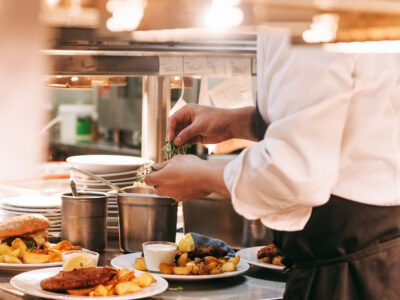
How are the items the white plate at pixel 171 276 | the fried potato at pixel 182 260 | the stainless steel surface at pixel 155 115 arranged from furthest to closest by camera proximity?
the stainless steel surface at pixel 155 115, the fried potato at pixel 182 260, the white plate at pixel 171 276

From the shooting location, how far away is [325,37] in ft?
4.74

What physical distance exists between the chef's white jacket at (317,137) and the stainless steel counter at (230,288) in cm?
45

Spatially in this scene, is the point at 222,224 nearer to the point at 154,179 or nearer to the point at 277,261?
the point at 277,261

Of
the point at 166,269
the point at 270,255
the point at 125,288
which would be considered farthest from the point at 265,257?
the point at 125,288

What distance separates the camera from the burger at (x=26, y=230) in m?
2.75

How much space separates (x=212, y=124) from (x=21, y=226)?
2.45ft

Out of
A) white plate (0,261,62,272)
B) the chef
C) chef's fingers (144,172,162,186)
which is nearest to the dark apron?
the chef

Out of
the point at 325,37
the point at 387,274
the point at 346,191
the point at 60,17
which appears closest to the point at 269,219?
the point at 346,191

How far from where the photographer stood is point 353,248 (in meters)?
2.18

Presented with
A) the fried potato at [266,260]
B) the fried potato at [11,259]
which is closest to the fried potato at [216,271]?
the fried potato at [266,260]

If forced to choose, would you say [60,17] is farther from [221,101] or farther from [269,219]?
[221,101]

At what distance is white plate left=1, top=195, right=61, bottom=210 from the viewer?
3127mm

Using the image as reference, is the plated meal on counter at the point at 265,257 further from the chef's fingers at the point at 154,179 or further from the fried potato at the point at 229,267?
the chef's fingers at the point at 154,179

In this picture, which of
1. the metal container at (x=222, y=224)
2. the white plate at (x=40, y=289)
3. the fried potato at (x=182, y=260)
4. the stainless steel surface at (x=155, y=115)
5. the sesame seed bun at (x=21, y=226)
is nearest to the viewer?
the white plate at (x=40, y=289)
